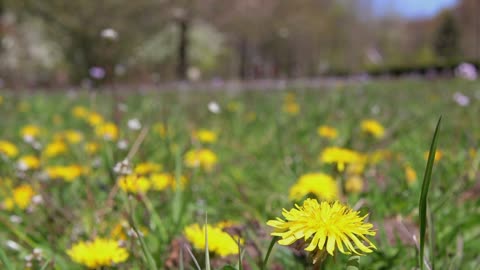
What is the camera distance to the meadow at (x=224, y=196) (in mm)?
838

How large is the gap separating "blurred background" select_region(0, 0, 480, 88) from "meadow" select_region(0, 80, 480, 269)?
121 cm

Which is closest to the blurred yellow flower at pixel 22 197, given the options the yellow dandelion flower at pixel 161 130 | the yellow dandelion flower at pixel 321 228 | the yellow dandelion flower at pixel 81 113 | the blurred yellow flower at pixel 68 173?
the blurred yellow flower at pixel 68 173

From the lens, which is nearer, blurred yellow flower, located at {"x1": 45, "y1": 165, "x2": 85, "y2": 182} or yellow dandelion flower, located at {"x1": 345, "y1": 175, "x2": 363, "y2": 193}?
yellow dandelion flower, located at {"x1": 345, "y1": 175, "x2": 363, "y2": 193}

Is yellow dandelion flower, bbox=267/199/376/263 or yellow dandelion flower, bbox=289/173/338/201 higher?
yellow dandelion flower, bbox=289/173/338/201

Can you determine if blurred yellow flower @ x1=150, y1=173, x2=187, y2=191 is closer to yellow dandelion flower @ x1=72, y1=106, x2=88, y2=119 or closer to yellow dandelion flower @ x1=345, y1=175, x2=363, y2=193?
yellow dandelion flower @ x1=345, y1=175, x2=363, y2=193

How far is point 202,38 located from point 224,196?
1982 cm

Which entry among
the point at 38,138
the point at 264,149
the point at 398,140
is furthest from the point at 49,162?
the point at 398,140

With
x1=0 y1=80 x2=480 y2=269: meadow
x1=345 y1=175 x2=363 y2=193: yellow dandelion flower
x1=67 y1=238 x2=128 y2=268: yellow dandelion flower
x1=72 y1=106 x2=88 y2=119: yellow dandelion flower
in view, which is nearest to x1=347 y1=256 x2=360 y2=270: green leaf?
x1=0 y1=80 x2=480 y2=269: meadow

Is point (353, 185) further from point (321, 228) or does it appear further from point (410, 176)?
point (321, 228)

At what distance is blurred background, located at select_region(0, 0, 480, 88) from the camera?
39.7 feet

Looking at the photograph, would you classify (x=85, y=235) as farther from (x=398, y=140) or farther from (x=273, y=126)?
(x=273, y=126)

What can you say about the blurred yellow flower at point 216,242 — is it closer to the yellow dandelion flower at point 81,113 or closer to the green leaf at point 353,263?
the green leaf at point 353,263

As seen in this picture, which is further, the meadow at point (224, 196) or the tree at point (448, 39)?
the tree at point (448, 39)

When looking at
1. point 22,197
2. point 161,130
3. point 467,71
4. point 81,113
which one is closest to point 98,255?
point 22,197
